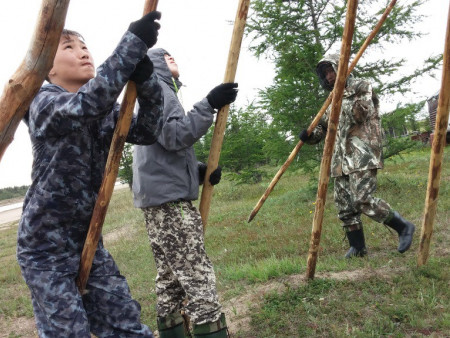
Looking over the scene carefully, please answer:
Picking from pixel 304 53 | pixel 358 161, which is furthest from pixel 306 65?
pixel 358 161

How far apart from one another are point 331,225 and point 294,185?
7264 millimetres

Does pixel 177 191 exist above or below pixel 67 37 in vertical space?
below

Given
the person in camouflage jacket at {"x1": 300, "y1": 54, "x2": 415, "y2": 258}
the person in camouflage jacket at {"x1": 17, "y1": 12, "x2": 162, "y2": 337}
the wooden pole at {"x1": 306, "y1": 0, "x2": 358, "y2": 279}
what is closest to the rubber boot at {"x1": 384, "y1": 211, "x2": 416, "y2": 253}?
the person in camouflage jacket at {"x1": 300, "y1": 54, "x2": 415, "y2": 258}

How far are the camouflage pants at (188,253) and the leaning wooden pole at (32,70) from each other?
4.29ft

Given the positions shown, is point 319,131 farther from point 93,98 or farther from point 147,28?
point 93,98

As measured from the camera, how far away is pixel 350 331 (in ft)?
9.52

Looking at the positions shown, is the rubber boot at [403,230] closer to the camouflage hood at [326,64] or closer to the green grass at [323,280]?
the green grass at [323,280]

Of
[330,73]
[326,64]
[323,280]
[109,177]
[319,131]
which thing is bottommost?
[323,280]

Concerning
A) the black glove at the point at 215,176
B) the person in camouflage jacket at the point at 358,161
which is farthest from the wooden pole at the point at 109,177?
the person in camouflage jacket at the point at 358,161

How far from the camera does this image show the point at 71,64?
2.09m

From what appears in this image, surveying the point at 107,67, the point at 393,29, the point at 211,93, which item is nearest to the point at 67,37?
the point at 107,67

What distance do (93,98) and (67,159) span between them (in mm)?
384

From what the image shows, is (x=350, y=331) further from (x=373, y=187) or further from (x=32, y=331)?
(x=32, y=331)

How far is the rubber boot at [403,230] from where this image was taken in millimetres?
4180
